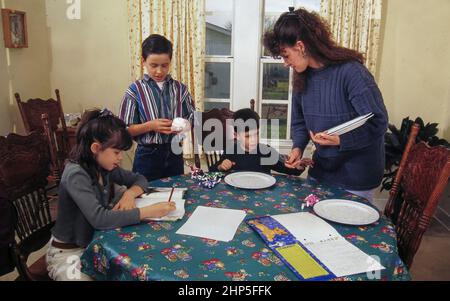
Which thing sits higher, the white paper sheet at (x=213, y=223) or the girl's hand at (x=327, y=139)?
the girl's hand at (x=327, y=139)

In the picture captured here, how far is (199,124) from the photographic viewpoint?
2443 mm

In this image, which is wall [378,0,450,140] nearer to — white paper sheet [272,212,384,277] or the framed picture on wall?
white paper sheet [272,212,384,277]

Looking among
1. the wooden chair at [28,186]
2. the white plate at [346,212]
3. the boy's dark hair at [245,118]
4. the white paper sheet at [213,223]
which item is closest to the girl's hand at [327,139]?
the white plate at [346,212]

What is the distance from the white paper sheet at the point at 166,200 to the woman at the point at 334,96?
2.08 feet

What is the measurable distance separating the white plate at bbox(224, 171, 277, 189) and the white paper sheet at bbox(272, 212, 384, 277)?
337mm

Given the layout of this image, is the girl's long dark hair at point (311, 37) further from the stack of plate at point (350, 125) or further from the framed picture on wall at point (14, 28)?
the framed picture on wall at point (14, 28)

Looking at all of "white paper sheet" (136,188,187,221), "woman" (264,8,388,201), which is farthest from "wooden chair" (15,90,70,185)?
"woman" (264,8,388,201)

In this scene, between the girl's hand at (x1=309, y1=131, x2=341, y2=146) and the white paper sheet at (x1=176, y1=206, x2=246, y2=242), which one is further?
the girl's hand at (x1=309, y1=131, x2=341, y2=146)

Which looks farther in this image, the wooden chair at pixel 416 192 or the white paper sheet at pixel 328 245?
the wooden chair at pixel 416 192

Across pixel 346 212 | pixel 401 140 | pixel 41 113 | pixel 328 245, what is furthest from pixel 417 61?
pixel 41 113

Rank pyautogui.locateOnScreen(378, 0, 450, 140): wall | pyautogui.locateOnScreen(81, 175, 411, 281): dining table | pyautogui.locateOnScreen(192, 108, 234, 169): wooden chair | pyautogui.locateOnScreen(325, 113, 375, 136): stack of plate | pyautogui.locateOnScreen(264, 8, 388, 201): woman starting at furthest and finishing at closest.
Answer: pyautogui.locateOnScreen(378, 0, 450, 140): wall, pyautogui.locateOnScreen(192, 108, 234, 169): wooden chair, pyautogui.locateOnScreen(264, 8, 388, 201): woman, pyautogui.locateOnScreen(325, 113, 375, 136): stack of plate, pyautogui.locateOnScreen(81, 175, 411, 281): dining table

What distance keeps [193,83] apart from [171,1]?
71cm

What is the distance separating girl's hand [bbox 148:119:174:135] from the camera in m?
1.94

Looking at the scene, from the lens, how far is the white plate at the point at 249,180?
1.77 metres
